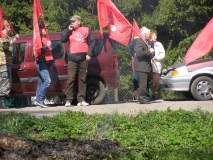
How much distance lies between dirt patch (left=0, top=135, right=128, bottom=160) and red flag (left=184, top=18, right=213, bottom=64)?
2173 mm

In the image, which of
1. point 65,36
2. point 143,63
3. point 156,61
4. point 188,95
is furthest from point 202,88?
point 65,36

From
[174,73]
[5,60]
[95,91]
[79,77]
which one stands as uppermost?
[5,60]

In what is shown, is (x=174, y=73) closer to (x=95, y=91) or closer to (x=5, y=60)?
(x=95, y=91)

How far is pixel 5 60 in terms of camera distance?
15.2m

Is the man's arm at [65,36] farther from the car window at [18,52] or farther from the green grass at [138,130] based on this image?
the green grass at [138,130]

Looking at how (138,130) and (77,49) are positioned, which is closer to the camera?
(138,130)

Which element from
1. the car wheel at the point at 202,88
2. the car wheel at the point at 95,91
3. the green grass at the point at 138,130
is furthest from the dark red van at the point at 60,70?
the green grass at the point at 138,130

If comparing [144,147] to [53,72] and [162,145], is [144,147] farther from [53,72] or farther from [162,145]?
[53,72]

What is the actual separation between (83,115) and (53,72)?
15.7 feet

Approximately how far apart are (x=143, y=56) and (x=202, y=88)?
2.12 metres

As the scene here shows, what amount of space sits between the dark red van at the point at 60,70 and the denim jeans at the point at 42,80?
0.33 meters

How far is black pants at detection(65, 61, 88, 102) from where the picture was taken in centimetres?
1538

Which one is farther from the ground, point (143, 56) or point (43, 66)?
point (143, 56)

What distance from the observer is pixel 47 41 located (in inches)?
611
